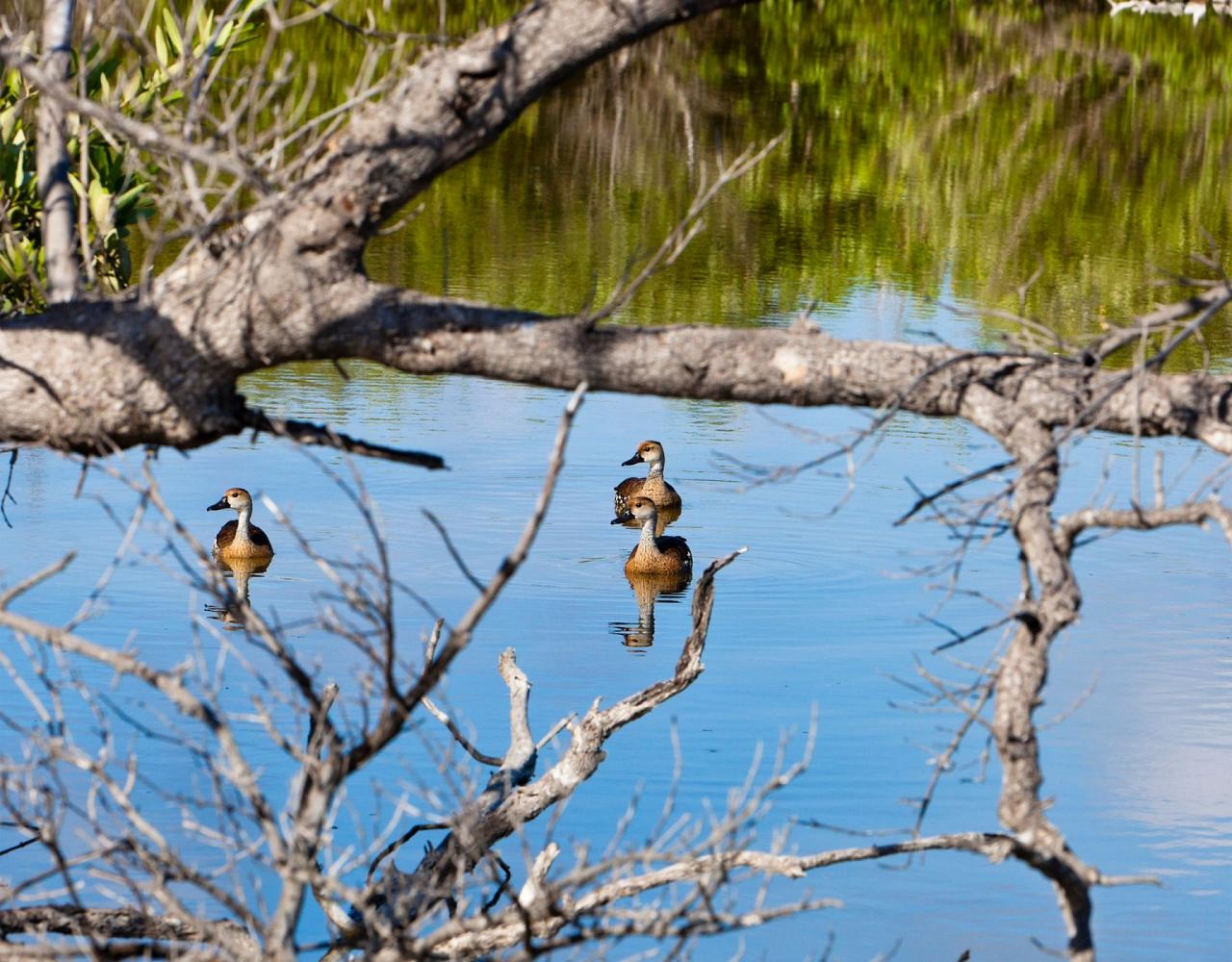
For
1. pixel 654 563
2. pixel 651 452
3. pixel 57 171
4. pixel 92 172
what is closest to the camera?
pixel 57 171

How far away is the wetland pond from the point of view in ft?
26.9

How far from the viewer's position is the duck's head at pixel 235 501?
12453mm

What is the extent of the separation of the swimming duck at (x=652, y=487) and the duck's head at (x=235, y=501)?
228 cm

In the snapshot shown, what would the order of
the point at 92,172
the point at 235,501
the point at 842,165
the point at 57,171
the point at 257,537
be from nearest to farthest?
the point at 57,171
the point at 92,172
the point at 257,537
the point at 235,501
the point at 842,165

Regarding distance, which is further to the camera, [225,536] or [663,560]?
[225,536]

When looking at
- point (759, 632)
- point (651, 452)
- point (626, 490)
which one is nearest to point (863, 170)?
point (651, 452)

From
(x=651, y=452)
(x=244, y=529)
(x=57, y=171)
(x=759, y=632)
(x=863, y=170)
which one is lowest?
(x=759, y=632)

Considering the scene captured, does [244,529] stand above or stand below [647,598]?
above

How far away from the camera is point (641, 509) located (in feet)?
41.6

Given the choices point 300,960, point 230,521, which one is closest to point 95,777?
point 300,960

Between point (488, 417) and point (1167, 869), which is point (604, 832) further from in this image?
point (488, 417)

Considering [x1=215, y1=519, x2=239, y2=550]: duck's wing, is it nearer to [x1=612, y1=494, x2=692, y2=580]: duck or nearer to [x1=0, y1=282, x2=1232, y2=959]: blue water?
[x1=0, y1=282, x2=1232, y2=959]: blue water

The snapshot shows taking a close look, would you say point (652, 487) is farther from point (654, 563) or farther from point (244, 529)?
point (244, 529)

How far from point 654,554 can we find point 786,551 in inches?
30.1
